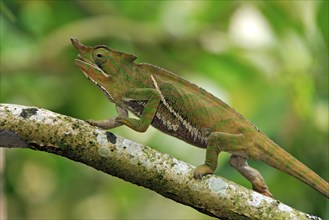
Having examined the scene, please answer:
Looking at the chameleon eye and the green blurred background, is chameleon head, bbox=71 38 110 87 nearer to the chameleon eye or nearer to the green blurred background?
the chameleon eye

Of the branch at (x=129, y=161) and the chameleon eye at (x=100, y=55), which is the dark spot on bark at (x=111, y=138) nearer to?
the branch at (x=129, y=161)

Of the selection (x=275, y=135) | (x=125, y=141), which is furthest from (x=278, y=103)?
(x=125, y=141)

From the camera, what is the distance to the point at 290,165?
256 cm

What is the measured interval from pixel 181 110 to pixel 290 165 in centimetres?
43

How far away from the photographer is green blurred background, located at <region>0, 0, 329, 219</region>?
345 centimetres

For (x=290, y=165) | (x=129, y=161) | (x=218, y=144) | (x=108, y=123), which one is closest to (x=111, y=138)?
(x=129, y=161)

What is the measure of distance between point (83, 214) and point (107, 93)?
1.67 metres

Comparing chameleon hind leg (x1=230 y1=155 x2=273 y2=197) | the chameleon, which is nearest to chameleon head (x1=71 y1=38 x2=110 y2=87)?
the chameleon

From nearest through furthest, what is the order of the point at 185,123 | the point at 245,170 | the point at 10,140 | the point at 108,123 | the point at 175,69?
1. the point at 10,140
2. the point at 108,123
3. the point at 185,123
4. the point at 245,170
5. the point at 175,69

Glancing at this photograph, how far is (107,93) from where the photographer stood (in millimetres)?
2627

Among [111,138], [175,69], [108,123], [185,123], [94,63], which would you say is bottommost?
[111,138]

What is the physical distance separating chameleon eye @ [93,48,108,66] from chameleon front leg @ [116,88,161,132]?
7.2 inches

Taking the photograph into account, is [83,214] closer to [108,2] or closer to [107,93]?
[108,2]

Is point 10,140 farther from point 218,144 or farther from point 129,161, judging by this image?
point 218,144
